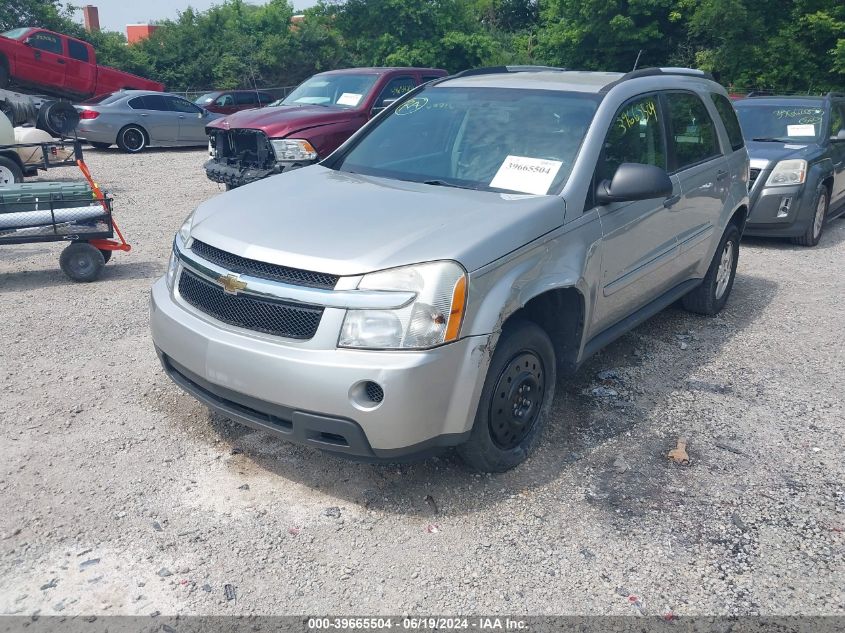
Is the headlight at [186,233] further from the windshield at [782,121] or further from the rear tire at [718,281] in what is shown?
the windshield at [782,121]

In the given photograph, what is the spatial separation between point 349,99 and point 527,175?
6863 mm

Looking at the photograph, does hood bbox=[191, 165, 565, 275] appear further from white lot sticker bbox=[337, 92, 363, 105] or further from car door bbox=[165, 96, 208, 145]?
car door bbox=[165, 96, 208, 145]

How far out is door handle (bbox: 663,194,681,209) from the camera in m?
4.82

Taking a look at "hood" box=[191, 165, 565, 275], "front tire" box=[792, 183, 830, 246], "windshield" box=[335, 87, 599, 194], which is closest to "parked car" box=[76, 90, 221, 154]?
"front tire" box=[792, 183, 830, 246]

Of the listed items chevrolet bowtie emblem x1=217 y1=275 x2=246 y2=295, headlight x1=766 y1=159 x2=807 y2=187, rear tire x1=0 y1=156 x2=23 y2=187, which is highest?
chevrolet bowtie emblem x1=217 y1=275 x2=246 y2=295

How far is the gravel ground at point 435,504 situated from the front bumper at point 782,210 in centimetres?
355

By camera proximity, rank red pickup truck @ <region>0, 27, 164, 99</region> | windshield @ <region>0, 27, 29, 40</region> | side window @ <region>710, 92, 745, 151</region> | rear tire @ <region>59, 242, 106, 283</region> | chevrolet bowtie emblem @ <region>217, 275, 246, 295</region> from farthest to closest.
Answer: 1. windshield @ <region>0, 27, 29, 40</region>
2. red pickup truck @ <region>0, 27, 164, 99</region>
3. rear tire @ <region>59, 242, 106, 283</region>
4. side window @ <region>710, 92, 745, 151</region>
5. chevrolet bowtie emblem @ <region>217, 275, 246, 295</region>

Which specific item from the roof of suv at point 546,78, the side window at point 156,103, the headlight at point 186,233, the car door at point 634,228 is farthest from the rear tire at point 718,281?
the side window at point 156,103

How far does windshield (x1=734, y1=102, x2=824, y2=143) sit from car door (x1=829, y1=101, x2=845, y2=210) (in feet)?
0.68

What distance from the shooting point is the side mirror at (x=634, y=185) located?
3.96 meters

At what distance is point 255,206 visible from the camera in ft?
12.9

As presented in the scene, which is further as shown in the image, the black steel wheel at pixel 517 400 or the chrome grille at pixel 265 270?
the black steel wheel at pixel 517 400

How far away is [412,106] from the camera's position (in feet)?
16.5

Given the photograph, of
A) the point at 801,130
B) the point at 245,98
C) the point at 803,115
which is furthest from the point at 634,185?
the point at 245,98
